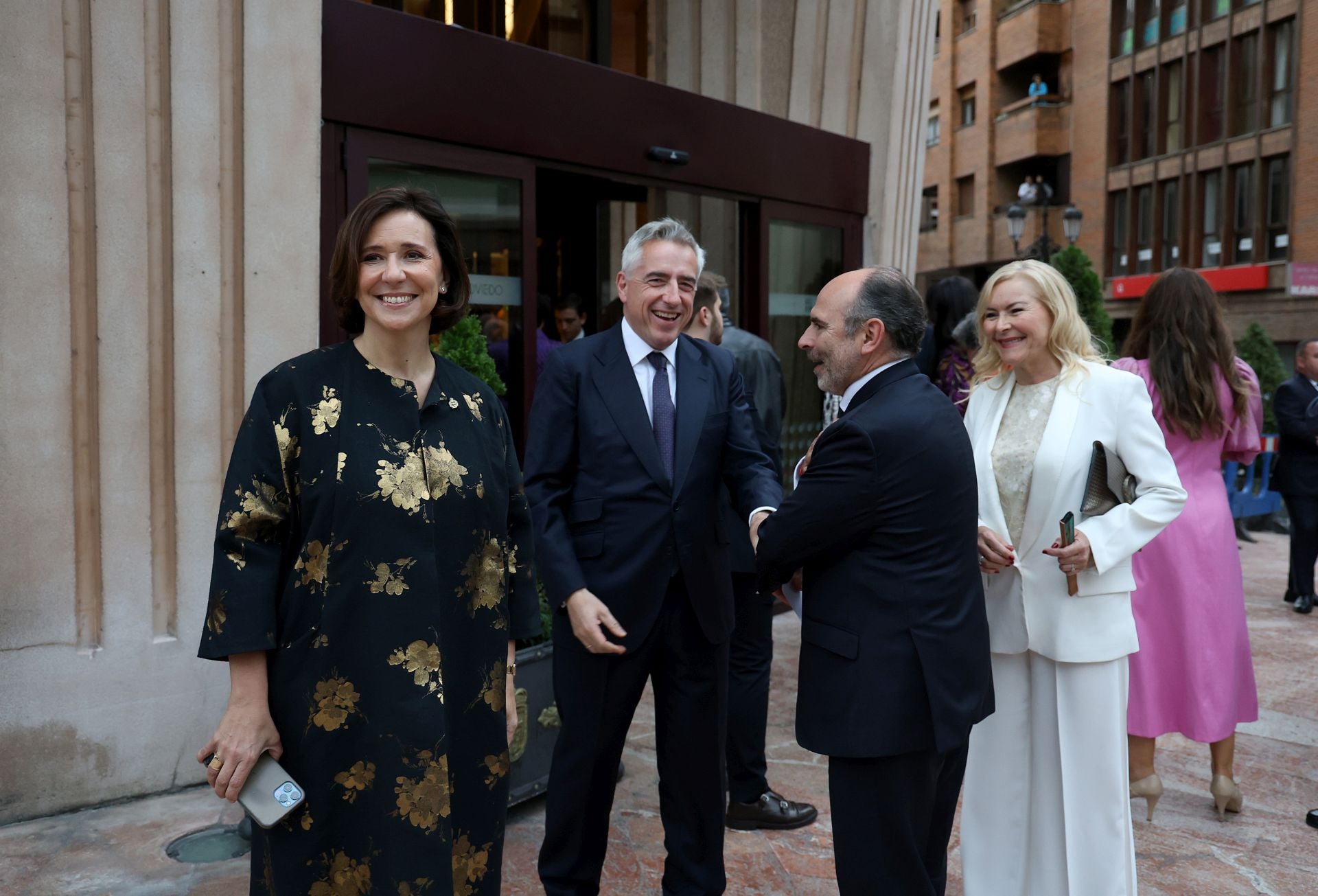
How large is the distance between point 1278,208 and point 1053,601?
95.0ft

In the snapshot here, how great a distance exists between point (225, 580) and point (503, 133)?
3713 millimetres

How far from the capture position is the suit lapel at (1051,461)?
3.46 metres

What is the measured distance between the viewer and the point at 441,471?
245 cm

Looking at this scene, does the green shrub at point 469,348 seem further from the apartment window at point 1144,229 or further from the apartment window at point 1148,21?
the apartment window at point 1148,21

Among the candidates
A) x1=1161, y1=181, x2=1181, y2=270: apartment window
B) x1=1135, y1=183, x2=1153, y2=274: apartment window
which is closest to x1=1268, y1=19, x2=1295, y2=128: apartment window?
x1=1161, y1=181, x2=1181, y2=270: apartment window

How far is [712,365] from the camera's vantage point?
365cm

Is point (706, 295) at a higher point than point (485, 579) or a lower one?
higher

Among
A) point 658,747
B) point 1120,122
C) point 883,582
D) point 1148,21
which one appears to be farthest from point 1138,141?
point 883,582

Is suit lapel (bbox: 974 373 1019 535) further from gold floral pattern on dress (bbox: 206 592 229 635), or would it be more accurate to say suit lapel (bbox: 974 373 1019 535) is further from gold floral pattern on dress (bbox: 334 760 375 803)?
gold floral pattern on dress (bbox: 206 592 229 635)

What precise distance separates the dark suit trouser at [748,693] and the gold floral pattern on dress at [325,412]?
241cm

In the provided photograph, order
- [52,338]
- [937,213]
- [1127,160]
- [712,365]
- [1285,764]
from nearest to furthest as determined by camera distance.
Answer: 1. [712,365]
2. [52,338]
3. [1285,764]
4. [1127,160]
5. [937,213]

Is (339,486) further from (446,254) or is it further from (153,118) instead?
(153,118)

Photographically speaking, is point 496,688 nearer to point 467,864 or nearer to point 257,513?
point 467,864

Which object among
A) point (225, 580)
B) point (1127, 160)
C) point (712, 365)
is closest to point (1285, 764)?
point (712, 365)
